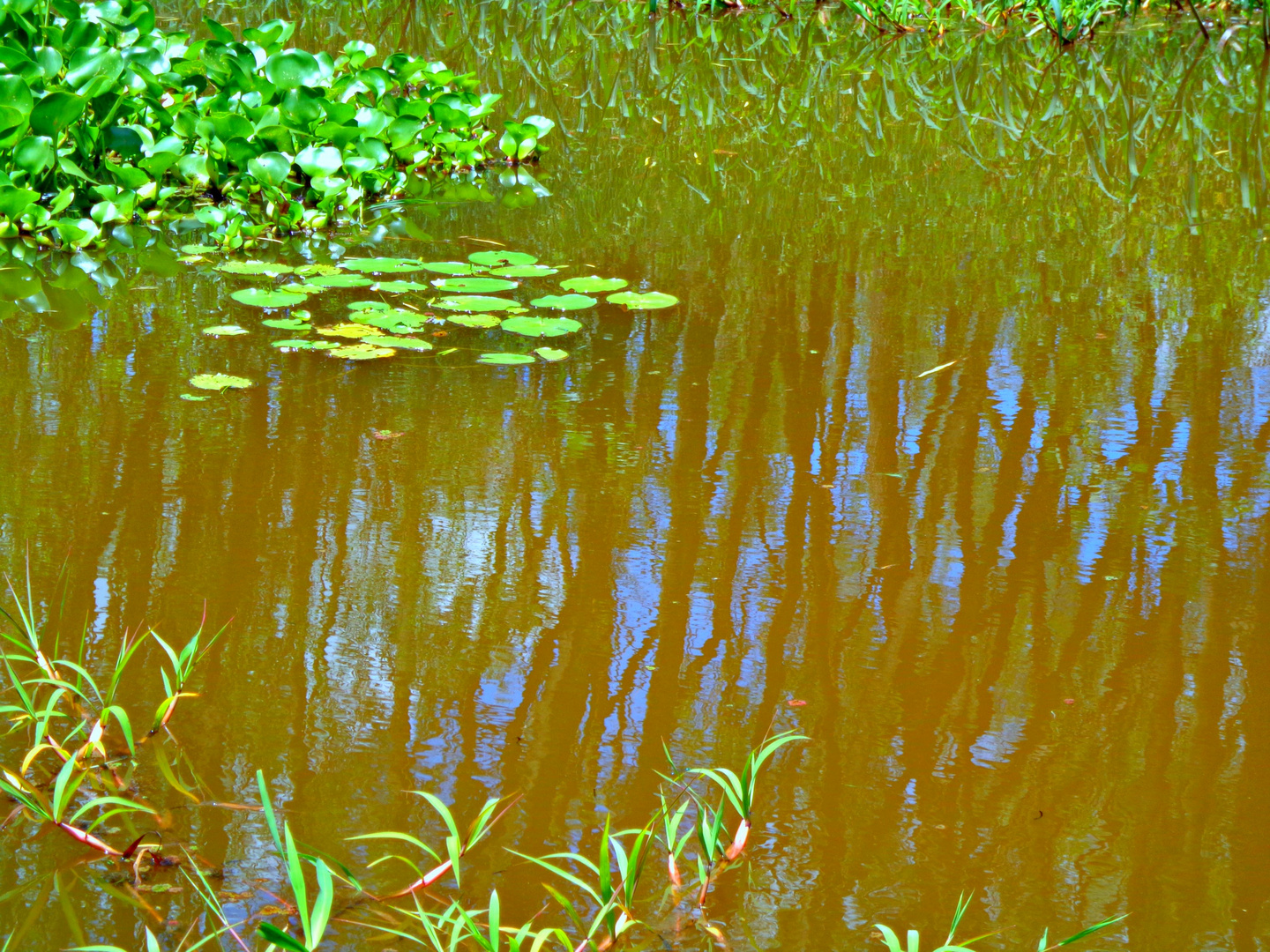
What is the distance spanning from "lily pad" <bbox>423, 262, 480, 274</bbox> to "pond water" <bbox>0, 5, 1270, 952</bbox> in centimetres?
19

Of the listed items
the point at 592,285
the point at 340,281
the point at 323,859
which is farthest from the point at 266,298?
the point at 323,859

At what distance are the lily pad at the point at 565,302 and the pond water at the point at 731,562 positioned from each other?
49mm

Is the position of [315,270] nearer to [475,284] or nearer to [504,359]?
[475,284]

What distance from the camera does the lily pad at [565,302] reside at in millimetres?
3096

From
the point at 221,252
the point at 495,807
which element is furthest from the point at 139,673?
the point at 221,252

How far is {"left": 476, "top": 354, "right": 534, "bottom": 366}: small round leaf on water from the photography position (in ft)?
9.00

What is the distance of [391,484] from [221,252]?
65.3 inches

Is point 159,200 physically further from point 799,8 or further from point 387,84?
point 799,8

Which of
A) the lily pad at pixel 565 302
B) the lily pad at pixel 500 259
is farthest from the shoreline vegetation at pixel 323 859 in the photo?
the lily pad at pixel 500 259

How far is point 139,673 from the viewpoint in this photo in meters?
1.64

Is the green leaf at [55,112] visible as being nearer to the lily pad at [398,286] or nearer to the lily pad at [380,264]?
the lily pad at [380,264]

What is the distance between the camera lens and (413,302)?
3.15 meters

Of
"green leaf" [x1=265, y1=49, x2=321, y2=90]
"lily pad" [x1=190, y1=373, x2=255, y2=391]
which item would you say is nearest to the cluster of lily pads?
"lily pad" [x1=190, y1=373, x2=255, y2=391]

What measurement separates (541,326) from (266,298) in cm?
71
